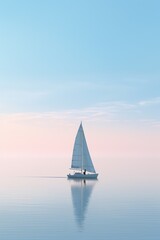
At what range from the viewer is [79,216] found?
205ft

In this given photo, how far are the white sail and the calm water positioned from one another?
32.4 meters

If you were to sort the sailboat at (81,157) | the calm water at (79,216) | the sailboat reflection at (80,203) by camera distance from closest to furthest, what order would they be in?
the calm water at (79,216), the sailboat reflection at (80,203), the sailboat at (81,157)

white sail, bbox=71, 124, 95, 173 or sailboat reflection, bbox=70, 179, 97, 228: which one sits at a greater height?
white sail, bbox=71, 124, 95, 173

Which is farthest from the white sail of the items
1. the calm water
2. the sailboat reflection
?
the calm water

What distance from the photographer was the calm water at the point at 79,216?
162ft

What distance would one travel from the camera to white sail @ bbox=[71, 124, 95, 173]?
127m

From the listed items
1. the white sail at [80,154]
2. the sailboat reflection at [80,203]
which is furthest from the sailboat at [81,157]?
the sailboat reflection at [80,203]

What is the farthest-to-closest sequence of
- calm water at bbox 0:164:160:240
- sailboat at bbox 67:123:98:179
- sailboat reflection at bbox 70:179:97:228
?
sailboat at bbox 67:123:98:179, sailboat reflection at bbox 70:179:97:228, calm water at bbox 0:164:160:240

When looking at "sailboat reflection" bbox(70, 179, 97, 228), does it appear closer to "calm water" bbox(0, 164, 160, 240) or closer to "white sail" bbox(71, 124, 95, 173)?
"calm water" bbox(0, 164, 160, 240)

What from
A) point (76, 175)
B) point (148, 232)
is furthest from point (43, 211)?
point (76, 175)

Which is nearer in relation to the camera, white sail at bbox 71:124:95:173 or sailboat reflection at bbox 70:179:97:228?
sailboat reflection at bbox 70:179:97:228

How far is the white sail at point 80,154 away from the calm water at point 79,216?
32433 millimetres

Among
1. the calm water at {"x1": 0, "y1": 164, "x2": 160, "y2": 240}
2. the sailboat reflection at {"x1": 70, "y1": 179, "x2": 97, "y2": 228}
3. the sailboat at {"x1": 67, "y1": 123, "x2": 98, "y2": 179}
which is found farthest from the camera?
Answer: the sailboat at {"x1": 67, "y1": 123, "x2": 98, "y2": 179}

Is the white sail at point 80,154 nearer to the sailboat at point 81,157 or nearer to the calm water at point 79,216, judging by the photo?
the sailboat at point 81,157
